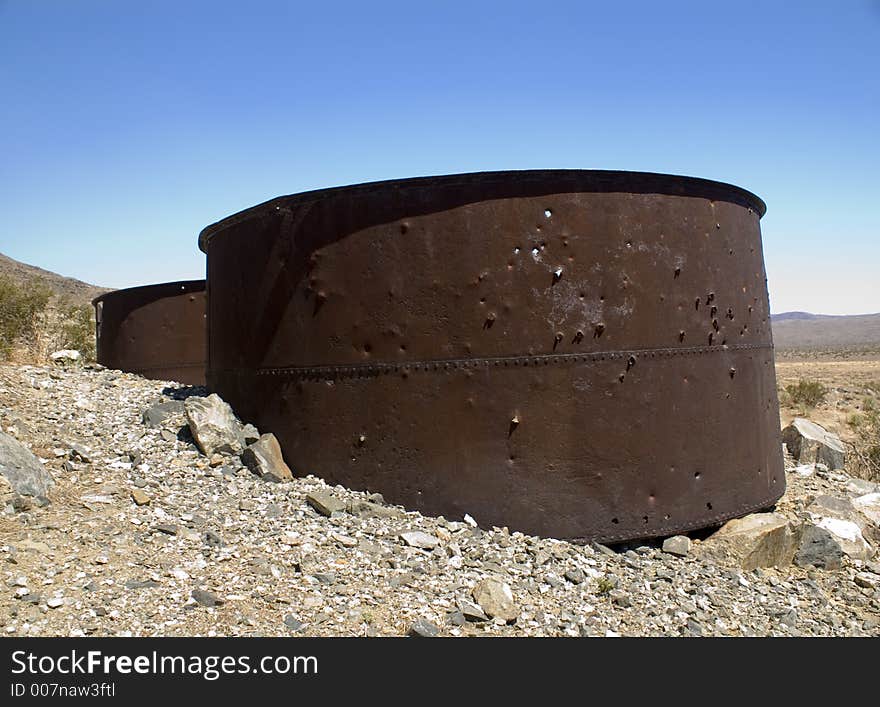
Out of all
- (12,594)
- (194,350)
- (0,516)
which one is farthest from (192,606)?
(194,350)

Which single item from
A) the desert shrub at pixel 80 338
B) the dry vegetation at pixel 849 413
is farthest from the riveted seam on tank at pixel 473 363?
the desert shrub at pixel 80 338

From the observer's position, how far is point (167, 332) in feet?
35.8

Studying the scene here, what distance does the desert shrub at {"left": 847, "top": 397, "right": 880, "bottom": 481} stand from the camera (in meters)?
9.41

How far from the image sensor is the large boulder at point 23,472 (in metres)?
4.64

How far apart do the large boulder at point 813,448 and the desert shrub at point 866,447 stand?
104cm

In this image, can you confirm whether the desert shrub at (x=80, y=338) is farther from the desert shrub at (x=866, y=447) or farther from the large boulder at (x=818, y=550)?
the desert shrub at (x=866, y=447)

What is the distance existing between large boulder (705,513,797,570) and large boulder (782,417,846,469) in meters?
2.90

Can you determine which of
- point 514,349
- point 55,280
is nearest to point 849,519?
point 514,349

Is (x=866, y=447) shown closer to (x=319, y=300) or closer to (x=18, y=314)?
(x=319, y=300)

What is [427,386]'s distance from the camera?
5.16 m

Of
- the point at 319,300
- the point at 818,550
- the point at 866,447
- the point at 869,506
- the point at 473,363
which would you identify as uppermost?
the point at 319,300

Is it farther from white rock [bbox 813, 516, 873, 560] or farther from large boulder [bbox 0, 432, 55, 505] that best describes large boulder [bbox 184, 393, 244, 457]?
white rock [bbox 813, 516, 873, 560]

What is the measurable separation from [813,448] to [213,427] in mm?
6674

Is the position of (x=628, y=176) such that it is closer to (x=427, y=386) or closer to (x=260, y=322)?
(x=427, y=386)
